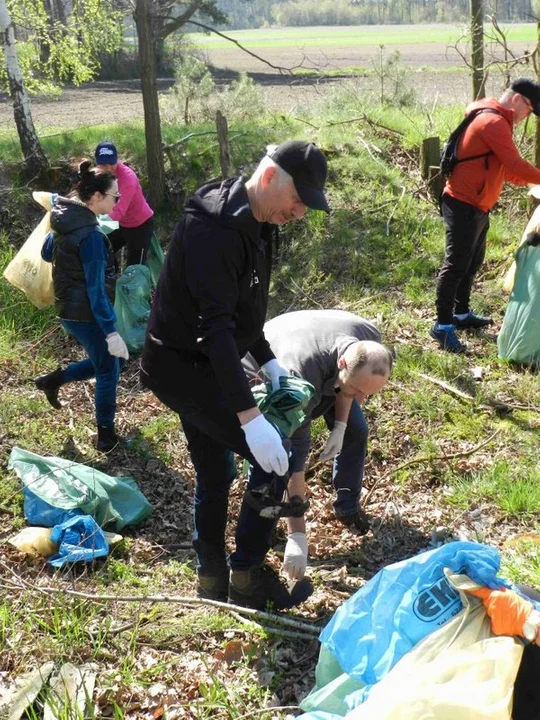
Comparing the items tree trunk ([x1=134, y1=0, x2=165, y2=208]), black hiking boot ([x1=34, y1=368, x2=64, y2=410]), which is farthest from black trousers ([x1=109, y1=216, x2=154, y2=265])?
black hiking boot ([x1=34, y1=368, x2=64, y2=410])

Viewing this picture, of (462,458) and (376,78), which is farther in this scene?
(376,78)

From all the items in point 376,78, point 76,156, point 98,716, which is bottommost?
point 98,716

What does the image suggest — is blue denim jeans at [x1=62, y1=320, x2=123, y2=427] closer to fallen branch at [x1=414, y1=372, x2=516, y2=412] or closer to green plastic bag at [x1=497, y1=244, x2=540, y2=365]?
fallen branch at [x1=414, y1=372, x2=516, y2=412]

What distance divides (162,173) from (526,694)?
7.25 m

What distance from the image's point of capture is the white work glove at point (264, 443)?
2691 mm

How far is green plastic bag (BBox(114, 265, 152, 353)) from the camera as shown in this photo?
21.2ft

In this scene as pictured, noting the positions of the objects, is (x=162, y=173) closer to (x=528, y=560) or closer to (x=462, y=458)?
(x=462, y=458)

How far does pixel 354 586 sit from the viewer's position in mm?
3611

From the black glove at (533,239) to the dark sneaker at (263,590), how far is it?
3154mm

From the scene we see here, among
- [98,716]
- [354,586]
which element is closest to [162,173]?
[354,586]

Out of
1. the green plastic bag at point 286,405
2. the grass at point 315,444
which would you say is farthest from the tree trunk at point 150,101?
the green plastic bag at point 286,405

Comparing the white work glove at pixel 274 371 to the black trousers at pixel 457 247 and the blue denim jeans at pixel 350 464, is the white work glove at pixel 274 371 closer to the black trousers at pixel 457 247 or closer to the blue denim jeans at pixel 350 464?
the blue denim jeans at pixel 350 464

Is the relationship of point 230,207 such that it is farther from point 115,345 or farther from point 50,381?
point 50,381

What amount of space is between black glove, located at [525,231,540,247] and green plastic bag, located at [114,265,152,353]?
3.26 metres
